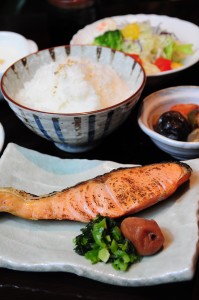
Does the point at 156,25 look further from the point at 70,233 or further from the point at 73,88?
the point at 70,233

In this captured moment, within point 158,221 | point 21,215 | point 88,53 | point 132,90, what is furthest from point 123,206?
point 88,53

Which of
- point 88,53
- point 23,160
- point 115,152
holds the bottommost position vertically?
point 115,152

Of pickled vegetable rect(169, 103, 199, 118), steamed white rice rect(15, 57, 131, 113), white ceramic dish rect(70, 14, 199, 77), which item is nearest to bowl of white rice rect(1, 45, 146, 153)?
steamed white rice rect(15, 57, 131, 113)

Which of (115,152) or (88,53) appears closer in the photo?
(115,152)

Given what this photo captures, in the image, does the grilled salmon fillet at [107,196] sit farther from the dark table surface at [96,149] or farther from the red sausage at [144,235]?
the dark table surface at [96,149]

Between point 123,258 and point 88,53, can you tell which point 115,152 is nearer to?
point 88,53

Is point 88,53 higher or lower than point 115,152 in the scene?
higher

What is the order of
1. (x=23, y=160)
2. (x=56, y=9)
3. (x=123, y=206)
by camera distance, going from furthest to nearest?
1. (x=56, y=9)
2. (x=23, y=160)
3. (x=123, y=206)

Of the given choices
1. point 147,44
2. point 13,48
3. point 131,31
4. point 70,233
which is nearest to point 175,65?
point 147,44
